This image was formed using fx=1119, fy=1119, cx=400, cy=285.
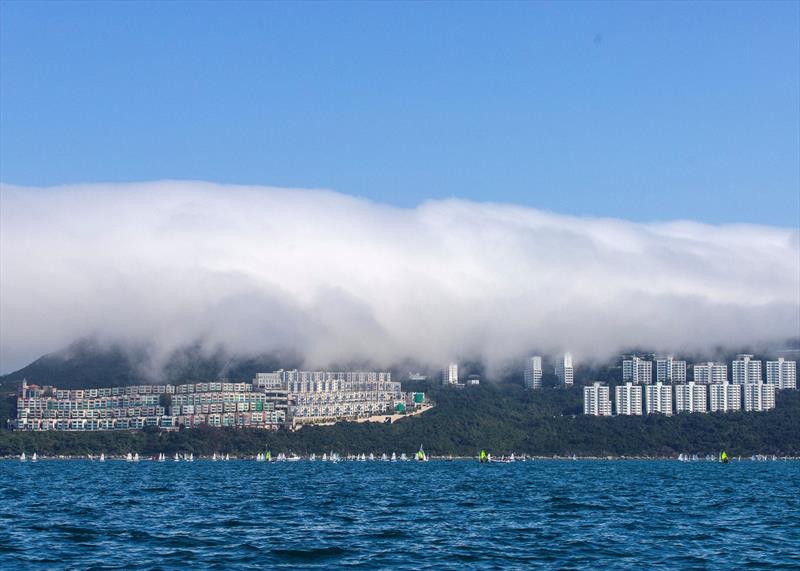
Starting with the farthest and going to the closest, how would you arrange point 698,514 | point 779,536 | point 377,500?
point 377,500, point 698,514, point 779,536

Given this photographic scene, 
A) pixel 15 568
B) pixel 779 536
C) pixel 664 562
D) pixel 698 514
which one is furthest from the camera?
pixel 698 514

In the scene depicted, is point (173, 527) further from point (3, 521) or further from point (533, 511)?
point (533, 511)

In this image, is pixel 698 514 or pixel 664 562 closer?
pixel 664 562

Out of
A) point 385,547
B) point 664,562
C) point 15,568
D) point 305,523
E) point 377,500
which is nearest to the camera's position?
point 15,568

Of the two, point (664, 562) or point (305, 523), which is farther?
point (305, 523)

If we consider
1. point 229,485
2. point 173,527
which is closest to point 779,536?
point 173,527

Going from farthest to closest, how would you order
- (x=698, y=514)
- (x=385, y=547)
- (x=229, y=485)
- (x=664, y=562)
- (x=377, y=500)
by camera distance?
1. (x=229, y=485)
2. (x=377, y=500)
3. (x=698, y=514)
4. (x=385, y=547)
5. (x=664, y=562)

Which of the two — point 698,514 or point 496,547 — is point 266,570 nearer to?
point 496,547

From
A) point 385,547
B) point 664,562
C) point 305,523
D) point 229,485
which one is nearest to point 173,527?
point 305,523
